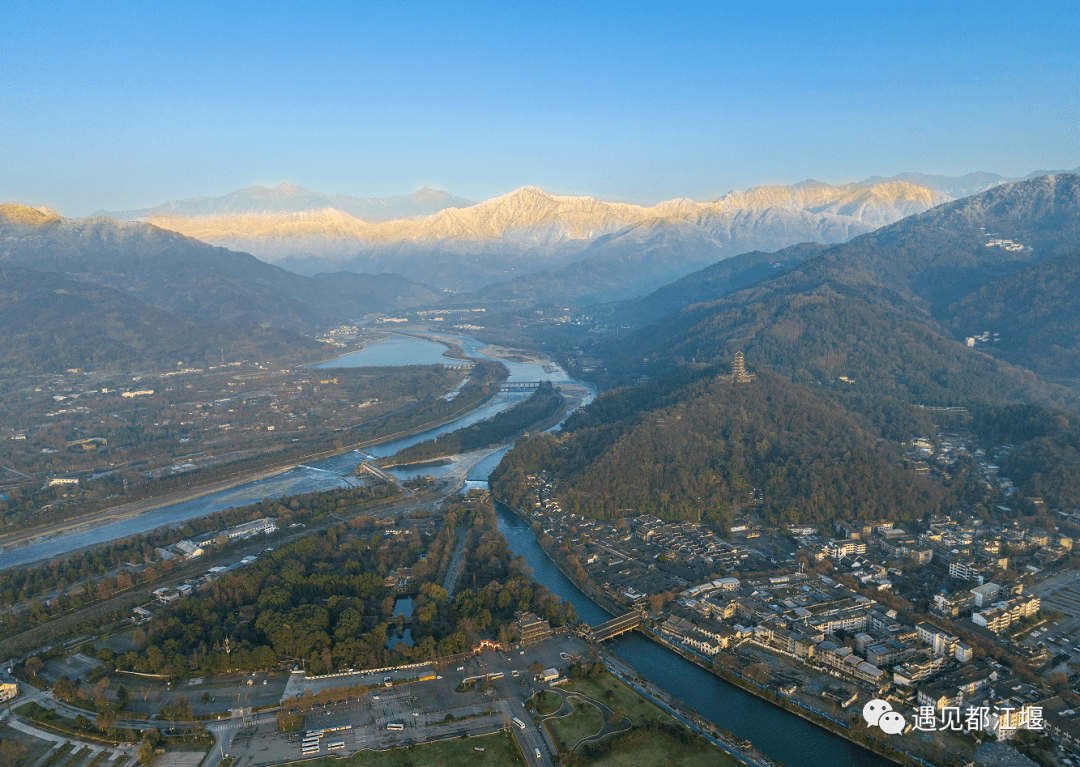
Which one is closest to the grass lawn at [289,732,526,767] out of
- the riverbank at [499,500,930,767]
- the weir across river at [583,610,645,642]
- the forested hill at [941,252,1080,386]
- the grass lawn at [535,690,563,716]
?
the grass lawn at [535,690,563,716]

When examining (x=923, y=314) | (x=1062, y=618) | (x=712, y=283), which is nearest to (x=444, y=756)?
(x=1062, y=618)

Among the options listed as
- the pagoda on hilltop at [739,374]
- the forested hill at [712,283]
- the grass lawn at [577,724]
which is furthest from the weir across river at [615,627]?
the forested hill at [712,283]

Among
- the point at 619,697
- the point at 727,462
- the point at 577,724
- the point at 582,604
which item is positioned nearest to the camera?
the point at 577,724

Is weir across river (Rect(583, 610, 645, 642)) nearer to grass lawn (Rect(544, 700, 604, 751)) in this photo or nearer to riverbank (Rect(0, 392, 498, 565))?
grass lawn (Rect(544, 700, 604, 751))

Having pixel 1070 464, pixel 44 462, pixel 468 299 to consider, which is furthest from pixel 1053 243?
pixel 468 299

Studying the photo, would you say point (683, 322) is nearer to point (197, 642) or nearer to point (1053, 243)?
point (1053, 243)

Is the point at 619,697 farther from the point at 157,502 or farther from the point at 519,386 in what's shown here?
the point at 519,386
